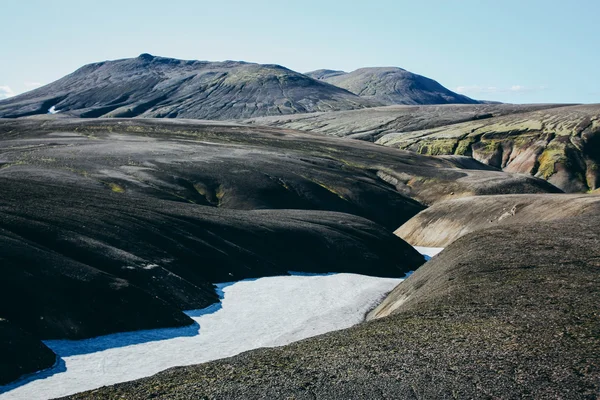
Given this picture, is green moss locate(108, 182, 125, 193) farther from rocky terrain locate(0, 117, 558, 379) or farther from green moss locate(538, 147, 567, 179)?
green moss locate(538, 147, 567, 179)

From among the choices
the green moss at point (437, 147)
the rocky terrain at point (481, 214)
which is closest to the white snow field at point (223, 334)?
the rocky terrain at point (481, 214)

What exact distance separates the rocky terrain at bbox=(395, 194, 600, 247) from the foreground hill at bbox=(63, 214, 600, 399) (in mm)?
36990

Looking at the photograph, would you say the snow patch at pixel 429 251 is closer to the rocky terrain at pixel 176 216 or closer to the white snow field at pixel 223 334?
the rocky terrain at pixel 176 216

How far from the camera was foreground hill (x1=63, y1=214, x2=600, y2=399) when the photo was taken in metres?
18.2

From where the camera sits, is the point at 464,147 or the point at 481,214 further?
the point at 464,147

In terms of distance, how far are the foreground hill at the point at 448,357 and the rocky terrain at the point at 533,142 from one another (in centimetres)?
11343

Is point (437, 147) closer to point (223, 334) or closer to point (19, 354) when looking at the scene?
point (223, 334)

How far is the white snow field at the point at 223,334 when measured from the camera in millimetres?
28000

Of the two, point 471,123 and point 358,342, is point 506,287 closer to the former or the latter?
point 358,342

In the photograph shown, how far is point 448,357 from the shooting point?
66.0ft

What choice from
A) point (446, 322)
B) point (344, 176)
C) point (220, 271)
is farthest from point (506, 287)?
point (344, 176)

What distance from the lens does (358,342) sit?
899 inches

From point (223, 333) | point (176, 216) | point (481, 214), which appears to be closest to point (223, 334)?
point (223, 333)

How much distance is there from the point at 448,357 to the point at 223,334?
18375 mm
